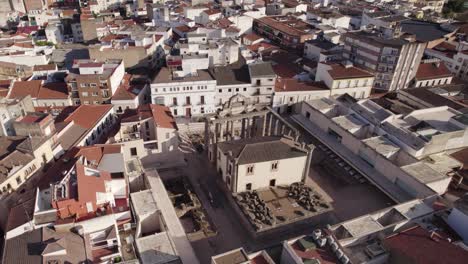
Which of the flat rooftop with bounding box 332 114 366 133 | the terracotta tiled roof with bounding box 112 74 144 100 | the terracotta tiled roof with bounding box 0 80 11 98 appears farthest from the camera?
the terracotta tiled roof with bounding box 112 74 144 100

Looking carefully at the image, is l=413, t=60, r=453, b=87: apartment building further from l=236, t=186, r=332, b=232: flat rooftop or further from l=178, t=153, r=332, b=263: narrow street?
l=178, t=153, r=332, b=263: narrow street

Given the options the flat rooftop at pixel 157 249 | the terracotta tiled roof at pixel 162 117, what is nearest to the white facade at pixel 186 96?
the terracotta tiled roof at pixel 162 117

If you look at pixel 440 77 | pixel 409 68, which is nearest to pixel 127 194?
pixel 409 68

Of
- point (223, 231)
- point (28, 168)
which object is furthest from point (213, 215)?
point (28, 168)

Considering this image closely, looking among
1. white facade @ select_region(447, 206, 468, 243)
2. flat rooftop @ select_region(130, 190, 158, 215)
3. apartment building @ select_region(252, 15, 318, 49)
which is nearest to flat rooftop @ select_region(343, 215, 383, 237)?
white facade @ select_region(447, 206, 468, 243)

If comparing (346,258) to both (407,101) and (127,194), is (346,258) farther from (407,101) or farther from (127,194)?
(407,101)

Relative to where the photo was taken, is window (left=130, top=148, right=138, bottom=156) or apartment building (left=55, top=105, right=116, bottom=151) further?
apartment building (left=55, top=105, right=116, bottom=151)

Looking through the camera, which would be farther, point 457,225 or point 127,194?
point 127,194

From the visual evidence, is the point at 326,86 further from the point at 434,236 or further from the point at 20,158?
the point at 20,158
